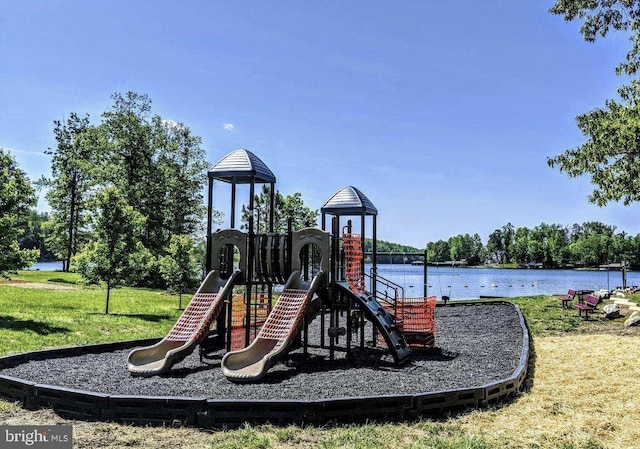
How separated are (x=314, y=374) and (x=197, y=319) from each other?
2801mm

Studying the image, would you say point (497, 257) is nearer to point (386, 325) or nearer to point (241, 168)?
point (386, 325)

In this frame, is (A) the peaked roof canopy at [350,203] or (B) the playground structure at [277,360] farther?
(A) the peaked roof canopy at [350,203]

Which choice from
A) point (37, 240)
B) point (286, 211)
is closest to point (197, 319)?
point (286, 211)

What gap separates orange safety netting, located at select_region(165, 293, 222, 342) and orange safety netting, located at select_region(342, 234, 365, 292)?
335 centimetres

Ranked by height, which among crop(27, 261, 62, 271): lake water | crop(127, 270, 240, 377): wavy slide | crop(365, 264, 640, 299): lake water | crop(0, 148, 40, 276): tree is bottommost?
crop(365, 264, 640, 299): lake water

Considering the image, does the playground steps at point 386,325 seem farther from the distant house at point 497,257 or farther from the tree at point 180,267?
the distant house at point 497,257

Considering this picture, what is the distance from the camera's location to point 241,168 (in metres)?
11.6

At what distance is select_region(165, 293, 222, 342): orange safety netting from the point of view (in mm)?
9858

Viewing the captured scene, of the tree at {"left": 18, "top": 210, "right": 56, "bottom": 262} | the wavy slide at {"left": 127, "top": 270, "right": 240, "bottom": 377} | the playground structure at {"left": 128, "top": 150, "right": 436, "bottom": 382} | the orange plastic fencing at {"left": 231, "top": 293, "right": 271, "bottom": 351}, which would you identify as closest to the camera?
the wavy slide at {"left": 127, "top": 270, "right": 240, "bottom": 377}

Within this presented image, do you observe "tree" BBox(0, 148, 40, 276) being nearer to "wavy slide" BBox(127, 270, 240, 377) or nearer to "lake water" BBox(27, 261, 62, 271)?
"wavy slide" BBox(127, 270, 240, 377)

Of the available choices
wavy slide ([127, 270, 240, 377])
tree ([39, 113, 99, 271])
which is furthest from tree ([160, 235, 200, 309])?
tree ([39, 113, 99, 271])

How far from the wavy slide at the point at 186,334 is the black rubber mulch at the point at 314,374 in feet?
0.84

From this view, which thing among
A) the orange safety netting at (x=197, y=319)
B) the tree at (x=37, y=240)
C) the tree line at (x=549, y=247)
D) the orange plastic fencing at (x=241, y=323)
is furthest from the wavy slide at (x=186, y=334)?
the tree line at (x=549, y=247)

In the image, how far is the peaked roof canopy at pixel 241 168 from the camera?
11625 millimetres
